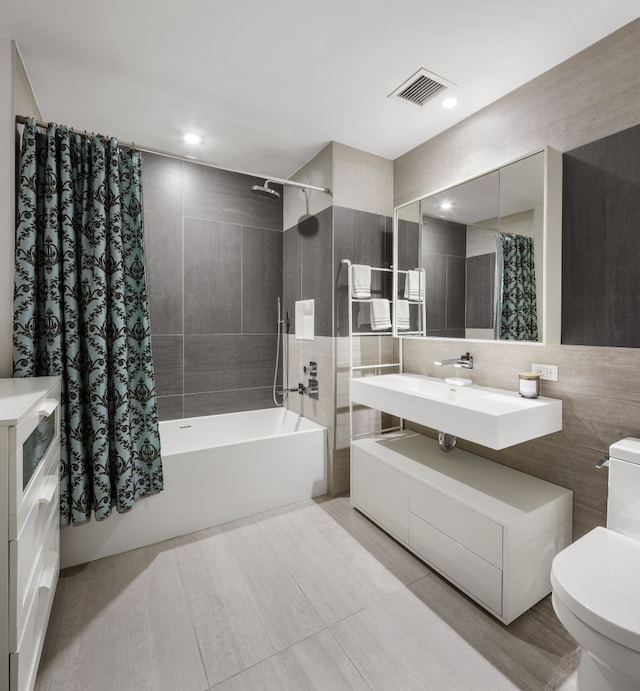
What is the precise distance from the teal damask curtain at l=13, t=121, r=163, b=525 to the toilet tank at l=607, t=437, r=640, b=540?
2.24 m

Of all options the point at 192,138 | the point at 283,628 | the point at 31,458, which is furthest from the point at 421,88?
the point at 283,628

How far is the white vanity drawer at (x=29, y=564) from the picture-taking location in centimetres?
111

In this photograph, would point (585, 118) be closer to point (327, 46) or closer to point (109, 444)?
point (327, 46)

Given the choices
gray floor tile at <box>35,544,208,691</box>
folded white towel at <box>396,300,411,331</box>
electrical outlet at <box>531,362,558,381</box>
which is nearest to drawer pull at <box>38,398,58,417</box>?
gray floor tile at <box>35,544,208,691</box>

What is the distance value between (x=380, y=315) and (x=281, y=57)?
1666 mm

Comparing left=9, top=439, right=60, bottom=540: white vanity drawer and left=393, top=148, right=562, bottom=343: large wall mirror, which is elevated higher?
left=393, top=148, right=562, bottom=343: large wall mirror

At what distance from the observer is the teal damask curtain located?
1.76 m

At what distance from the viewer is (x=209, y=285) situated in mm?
3135

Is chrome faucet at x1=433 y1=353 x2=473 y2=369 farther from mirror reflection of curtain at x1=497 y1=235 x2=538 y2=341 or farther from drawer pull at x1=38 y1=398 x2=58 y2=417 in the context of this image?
drawer pull at x1=38 y1=398 x2=58 y2=417

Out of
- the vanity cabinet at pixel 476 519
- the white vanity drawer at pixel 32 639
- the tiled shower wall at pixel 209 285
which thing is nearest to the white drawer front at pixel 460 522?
the vanity cabinet at pixel 476 519

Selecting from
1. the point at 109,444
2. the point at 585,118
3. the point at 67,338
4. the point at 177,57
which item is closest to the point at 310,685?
the point at 109,444

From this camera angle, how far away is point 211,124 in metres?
2.44

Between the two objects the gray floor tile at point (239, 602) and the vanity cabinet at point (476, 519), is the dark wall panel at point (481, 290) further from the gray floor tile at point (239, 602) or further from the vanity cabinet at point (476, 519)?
the gray floor tile at point (239, 602)

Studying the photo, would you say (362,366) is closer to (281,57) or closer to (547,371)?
(547,371)
